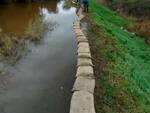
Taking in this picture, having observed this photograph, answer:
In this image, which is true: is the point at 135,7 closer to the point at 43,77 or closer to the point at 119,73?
the point at 119,73

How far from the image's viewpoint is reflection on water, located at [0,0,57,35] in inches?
745

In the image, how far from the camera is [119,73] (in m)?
12.9

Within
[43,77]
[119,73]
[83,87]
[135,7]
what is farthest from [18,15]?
[83,87]

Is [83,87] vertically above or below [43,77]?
above

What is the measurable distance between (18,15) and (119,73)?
39.9ft

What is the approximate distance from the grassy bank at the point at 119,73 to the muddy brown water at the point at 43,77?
97 centimetres

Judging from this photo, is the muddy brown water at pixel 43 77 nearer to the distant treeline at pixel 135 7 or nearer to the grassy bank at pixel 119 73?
the grassy bank at pixel 119 73

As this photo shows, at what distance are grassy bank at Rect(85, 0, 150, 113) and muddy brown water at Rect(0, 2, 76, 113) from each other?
97 cm

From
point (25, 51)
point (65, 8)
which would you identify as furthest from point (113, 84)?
point (65, 8)

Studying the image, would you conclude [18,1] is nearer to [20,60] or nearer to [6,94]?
[20,60]

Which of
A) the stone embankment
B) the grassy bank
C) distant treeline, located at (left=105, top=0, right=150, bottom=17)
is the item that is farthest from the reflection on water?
distant treeline, located at (left=105, top=0, right=150, bottom=17)

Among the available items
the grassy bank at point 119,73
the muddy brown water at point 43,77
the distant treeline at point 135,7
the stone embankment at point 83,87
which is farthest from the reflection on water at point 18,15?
the distant treeline at point 135,7

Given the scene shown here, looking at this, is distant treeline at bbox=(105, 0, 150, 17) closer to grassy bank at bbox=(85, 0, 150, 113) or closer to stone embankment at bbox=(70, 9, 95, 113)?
grassy bank at bbox=(85, 0, 150, 113)

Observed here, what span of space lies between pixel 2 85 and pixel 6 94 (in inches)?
25.2
